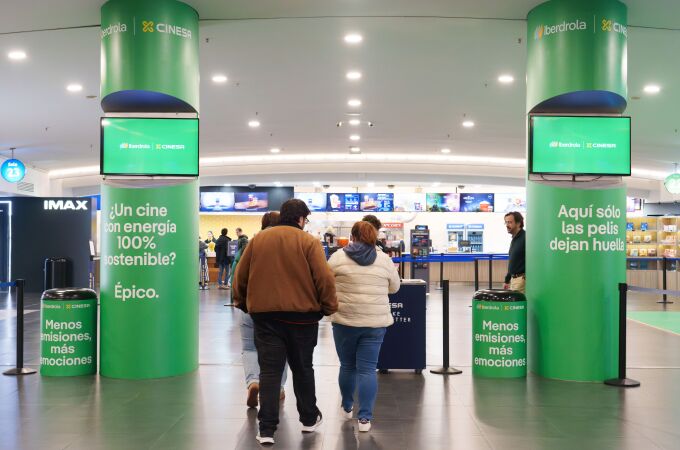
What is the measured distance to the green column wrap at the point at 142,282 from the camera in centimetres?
662

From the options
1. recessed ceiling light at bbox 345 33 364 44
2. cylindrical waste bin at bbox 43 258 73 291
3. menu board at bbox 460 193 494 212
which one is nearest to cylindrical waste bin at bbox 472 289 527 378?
recessed ceiling light at bbox 345 33 364 44

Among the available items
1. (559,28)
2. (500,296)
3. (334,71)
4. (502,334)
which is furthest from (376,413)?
(334,71)

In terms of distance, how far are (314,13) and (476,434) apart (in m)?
4.94

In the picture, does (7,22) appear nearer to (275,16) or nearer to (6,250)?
(275,16)

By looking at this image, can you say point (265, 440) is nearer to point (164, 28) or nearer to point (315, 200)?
point (164, 28)

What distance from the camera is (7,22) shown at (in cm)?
788

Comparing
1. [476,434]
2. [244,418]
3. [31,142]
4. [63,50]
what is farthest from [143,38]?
[31,142]

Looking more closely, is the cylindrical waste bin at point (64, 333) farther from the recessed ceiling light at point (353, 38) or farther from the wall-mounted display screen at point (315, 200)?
the wall-mounted display screen at point (315, 200)

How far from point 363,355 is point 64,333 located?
10.8 ft

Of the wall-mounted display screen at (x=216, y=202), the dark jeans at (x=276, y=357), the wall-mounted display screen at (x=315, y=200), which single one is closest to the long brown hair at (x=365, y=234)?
the dark jeans at (x=276, y=357)

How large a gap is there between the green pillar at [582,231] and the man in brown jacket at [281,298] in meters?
3.04

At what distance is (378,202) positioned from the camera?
2306cm

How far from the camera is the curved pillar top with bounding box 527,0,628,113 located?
664 centimetres

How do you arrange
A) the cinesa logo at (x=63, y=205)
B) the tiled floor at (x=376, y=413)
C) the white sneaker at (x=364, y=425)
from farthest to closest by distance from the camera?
the cinesa logo at (x=63, y=205) < the white sneaker at (x=364, y=425) < the tiled floor at (x=376, y=413)
